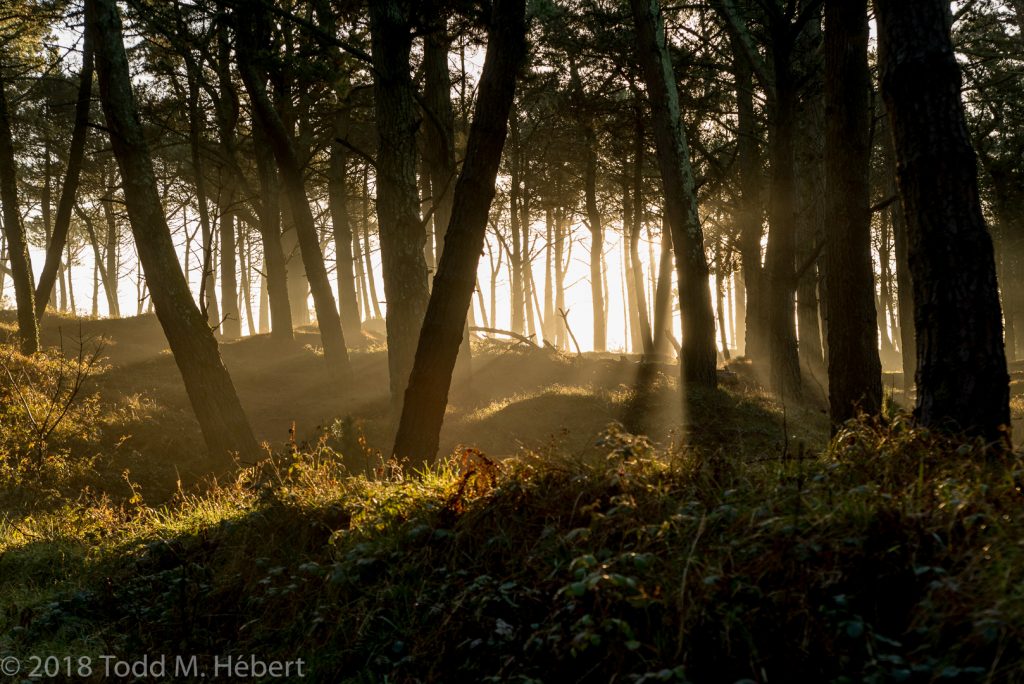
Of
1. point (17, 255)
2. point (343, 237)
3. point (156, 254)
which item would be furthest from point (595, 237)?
point (156, 254)

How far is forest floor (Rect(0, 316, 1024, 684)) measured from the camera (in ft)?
10.1

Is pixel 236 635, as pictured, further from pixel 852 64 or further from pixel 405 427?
pixel 852 64

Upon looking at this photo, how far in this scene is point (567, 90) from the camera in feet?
70.0

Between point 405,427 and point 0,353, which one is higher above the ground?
point 0,353

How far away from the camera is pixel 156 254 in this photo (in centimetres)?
→ 1022

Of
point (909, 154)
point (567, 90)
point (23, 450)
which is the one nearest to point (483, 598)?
point (909, 154)

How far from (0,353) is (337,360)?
627 cm

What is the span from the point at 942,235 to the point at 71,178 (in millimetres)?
15546

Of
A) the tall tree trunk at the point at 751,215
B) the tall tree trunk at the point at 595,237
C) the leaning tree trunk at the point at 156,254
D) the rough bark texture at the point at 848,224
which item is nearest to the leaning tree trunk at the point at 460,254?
the rough bark texture at the point at 848,224

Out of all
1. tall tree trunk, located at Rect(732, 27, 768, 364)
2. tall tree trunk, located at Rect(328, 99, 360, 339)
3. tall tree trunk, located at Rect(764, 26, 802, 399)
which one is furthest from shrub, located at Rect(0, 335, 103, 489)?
tall tree trunk, located at Rect(732, 27, 768, 364)

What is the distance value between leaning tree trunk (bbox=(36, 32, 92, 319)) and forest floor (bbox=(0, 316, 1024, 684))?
30.8ft

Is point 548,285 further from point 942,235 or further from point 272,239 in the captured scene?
point 942,235

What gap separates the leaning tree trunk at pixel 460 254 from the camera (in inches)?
287

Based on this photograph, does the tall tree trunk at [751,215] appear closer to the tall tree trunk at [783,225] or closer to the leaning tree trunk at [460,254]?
the tall tree trunk at [783,225]
